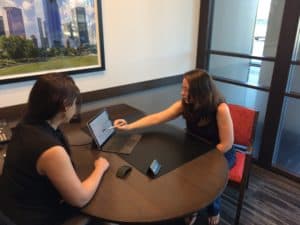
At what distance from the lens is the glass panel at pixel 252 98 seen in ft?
8.61

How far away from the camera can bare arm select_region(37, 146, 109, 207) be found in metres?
1.06

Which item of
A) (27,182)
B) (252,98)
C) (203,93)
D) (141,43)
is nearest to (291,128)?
(252,98)

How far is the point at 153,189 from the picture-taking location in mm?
1223

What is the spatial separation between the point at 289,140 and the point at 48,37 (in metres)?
2.38

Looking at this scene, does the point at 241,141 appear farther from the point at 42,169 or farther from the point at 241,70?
the point at 42,169

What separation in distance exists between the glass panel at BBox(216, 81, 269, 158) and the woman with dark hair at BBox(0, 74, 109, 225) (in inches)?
79.7

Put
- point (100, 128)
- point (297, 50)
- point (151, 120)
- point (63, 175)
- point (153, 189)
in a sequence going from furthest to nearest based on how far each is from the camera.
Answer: point (297, 50) < point (151, 120) < point (100, 128) < point (153, 189) < point (63, 175)

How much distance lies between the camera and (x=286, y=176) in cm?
258

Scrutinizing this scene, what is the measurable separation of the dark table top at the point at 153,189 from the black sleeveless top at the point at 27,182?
0.19m

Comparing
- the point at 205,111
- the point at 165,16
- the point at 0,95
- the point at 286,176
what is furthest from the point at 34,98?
the point at 286,176

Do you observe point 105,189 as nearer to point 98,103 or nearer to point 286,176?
point 98,103

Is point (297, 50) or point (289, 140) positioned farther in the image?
point (289, 140)

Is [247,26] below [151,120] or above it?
above

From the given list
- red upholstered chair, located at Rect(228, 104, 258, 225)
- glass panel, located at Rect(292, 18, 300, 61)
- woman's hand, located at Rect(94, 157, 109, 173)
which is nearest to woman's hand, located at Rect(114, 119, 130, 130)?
woman's hand, located at Rect(94, 157, 109, 173)
